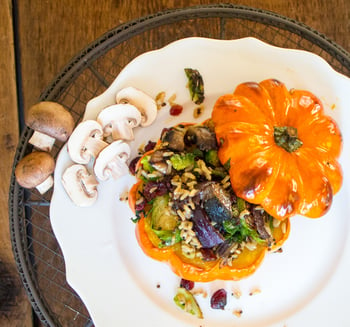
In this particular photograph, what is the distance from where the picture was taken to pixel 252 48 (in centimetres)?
159

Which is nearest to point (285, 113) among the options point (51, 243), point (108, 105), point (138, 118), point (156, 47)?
point (138, 118)

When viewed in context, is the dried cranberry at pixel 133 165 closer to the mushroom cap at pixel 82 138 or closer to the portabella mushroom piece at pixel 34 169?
→ the mushroom cap at pixel 82 138

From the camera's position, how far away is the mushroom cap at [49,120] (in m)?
1.49

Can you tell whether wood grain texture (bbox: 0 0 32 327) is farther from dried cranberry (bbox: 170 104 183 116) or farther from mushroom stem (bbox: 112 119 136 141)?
dried cranberry (bbox: 170 104 183 116)

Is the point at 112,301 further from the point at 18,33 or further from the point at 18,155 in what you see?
the point at 18,33

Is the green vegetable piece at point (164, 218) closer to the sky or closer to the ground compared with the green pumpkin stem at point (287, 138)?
closer to the ground

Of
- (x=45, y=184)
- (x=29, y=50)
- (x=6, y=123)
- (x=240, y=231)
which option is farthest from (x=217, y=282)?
(x=29, y=50)

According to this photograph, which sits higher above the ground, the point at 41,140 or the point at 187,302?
the point at 41,140

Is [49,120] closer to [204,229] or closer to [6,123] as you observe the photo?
[6,123]

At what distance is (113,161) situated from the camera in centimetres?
154

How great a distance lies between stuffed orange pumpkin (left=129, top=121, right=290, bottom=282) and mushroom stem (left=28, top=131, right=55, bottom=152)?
14.5 inches

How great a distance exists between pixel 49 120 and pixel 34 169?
0.62 ft

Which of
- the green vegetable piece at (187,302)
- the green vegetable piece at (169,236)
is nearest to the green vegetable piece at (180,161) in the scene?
the green vegetable piece at (169,236)

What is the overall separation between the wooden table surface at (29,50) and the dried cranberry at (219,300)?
3.01ft
